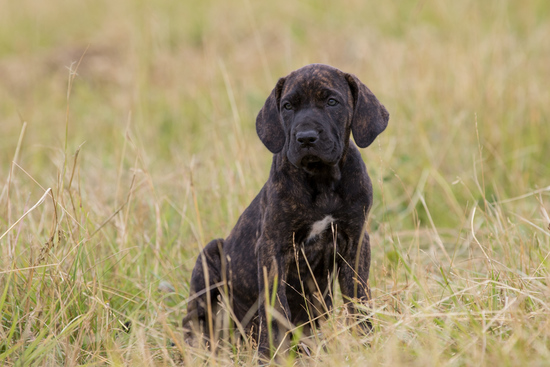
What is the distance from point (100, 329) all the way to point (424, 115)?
4.25 m

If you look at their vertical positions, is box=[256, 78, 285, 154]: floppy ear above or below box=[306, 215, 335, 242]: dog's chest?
above

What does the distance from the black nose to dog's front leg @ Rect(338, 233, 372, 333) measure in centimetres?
61

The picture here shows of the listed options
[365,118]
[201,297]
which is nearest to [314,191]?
[365,118]

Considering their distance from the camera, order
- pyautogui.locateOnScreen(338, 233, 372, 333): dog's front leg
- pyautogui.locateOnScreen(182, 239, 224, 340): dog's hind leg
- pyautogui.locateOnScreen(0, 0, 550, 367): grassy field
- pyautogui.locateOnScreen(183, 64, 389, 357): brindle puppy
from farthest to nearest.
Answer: pyautogui.locateOnScreen(182, 239, 224, 340): dog's hind leg < pyautogui.locateOnScreen(338, 233, 372, 333): dog's front leg < pyautogui.locateOnScreen(183, 64, 389, 357): brindle puppy < pyautogui.locateOnScreen(0, 0, 550, 367): grassy field

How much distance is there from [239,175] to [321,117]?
1829 mm

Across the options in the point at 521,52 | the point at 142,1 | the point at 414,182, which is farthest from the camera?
the point at 142,1

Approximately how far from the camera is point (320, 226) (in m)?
3.39

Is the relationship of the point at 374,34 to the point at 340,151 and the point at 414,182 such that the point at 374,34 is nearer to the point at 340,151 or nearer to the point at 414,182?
the point at 414,182

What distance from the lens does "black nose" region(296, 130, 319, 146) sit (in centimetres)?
319

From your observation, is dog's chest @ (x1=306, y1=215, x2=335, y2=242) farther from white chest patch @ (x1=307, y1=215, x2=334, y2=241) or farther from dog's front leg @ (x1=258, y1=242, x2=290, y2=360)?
dog's front leg @ (x1=258, y1=242, x2=290, y2=360)

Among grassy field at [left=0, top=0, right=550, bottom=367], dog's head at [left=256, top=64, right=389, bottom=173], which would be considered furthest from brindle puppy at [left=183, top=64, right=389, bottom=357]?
Result: grassy field at [left=0, top=0, right=550, bottom=367]

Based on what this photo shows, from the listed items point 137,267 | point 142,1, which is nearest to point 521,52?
point 137,267

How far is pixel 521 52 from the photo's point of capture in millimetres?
7430

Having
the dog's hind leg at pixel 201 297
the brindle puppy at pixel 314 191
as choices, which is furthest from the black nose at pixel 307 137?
the dog's hind leg at pixel 201 297
